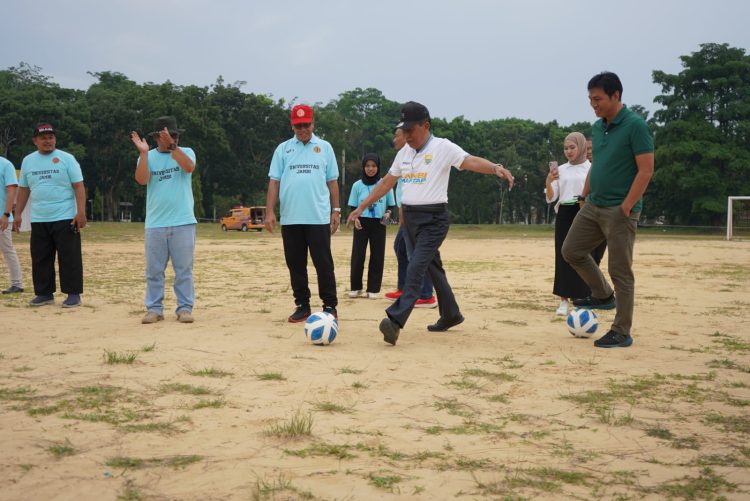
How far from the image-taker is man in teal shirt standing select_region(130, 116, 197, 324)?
7.99 m

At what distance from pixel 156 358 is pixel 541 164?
74416 millimetres

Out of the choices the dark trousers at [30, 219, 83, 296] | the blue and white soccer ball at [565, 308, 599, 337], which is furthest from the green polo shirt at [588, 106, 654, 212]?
the dark trousers at [30, 219, 83, 296]

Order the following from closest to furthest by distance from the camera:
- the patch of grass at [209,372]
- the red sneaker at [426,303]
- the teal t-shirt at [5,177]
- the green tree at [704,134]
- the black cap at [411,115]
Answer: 1. the patch of grass at [209,372]
2. the black cap at [411,115]
3. the red sneaker at [426,303]
4. the teal t-shirt at [5,177]
5. the green tree at [704,134]

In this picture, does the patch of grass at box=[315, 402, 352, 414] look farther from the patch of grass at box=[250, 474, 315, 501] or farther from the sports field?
the patch of grass at box=[250, 474, 315, 501]

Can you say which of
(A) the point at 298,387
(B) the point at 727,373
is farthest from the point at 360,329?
(B) the point at 727,373

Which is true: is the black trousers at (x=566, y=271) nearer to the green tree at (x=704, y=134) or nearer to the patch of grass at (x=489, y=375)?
the patch of grass at (x=489, y=375)

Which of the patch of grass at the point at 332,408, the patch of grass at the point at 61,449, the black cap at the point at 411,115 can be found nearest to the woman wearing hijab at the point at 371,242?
the black cap at the point at 411,115

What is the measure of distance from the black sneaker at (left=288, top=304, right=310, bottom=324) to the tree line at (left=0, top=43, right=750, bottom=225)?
50298mm

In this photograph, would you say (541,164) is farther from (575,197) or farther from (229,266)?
(575,197)

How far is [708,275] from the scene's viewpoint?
48.2 feet

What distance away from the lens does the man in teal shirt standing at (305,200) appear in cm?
778

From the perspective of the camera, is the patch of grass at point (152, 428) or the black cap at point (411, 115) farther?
the black cap at point (411, 115)

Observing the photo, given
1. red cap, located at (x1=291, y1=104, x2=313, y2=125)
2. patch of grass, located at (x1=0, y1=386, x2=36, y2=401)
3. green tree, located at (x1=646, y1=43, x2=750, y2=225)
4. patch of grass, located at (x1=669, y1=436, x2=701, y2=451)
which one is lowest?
patch of grass, located at (x1=0, y1=386, x2=36, y2=401)

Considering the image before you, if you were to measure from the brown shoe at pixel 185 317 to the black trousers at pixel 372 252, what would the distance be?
3240 millimetres
